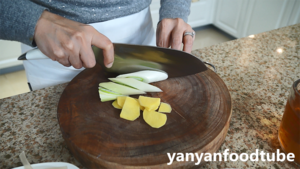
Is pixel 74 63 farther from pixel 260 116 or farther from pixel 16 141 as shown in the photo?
pixel 260 116

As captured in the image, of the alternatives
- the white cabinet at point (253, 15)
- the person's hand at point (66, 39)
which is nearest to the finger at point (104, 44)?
the person's hand at point (66, 39)

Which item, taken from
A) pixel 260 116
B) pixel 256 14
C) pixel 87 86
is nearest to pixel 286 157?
pixel 260 116

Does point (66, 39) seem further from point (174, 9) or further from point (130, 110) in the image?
point (174, 9)

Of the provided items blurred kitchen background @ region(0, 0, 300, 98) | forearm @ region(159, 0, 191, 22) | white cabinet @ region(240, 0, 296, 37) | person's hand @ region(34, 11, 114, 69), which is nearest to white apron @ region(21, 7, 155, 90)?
forearm @ region(159, 0, 191, 22)

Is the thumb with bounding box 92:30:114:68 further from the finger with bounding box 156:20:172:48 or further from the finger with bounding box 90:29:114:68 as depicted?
the finger with bounding box 156:20:172:48

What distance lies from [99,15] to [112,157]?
0.51m

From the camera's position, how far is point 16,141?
1.90ft

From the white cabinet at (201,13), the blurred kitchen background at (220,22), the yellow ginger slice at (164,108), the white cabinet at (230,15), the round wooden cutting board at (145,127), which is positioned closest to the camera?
the round wooden cutting board at (145,127)

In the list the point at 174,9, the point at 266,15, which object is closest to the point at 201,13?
the point at 266,15

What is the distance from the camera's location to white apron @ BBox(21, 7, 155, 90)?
836 millimetres

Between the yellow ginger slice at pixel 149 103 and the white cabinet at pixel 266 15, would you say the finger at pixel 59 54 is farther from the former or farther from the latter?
the white cabinet at pixel 266 15

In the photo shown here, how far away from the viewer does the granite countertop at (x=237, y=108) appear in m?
0.55

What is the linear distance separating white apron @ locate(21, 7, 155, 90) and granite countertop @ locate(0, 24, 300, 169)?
98mm

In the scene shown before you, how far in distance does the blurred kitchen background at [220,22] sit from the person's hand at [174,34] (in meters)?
1.72
